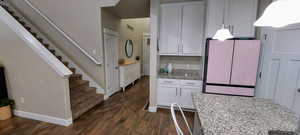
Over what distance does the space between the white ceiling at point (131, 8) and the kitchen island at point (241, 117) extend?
2607 mm

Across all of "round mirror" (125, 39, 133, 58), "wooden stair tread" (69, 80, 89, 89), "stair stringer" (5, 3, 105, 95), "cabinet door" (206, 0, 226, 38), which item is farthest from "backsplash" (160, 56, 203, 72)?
"round mirror" (125, 39, 133, 58)

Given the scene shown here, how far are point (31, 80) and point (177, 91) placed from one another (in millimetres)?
2812

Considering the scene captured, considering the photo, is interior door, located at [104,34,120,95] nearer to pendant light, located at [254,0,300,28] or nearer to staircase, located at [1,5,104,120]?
staircase, located at [1,5,104,120]

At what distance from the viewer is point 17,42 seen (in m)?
2.34

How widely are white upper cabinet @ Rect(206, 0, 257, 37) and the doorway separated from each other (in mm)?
2537

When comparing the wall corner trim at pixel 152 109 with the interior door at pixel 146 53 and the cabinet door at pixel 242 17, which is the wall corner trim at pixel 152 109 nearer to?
the cabinet door at pixel 242 17

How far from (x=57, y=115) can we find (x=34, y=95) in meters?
0.58

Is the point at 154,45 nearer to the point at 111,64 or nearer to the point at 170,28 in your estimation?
the point at 170,28

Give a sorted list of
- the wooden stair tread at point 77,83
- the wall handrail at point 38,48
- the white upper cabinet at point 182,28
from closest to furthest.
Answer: the wall handrail at point 38,48 → the white upper cabinet at point 182,28 → the wooden stair tread at point 77,83

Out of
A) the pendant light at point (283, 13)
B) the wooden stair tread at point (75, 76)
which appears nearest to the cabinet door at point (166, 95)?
the wooden stair tread at point (75, 76)

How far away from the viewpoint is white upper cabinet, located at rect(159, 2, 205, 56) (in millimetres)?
2727

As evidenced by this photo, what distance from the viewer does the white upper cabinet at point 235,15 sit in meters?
2.34

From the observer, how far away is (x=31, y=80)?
2.38 m

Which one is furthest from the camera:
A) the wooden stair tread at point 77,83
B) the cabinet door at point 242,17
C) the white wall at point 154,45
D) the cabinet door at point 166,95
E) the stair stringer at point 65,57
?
the stair stringer at point 65,57
